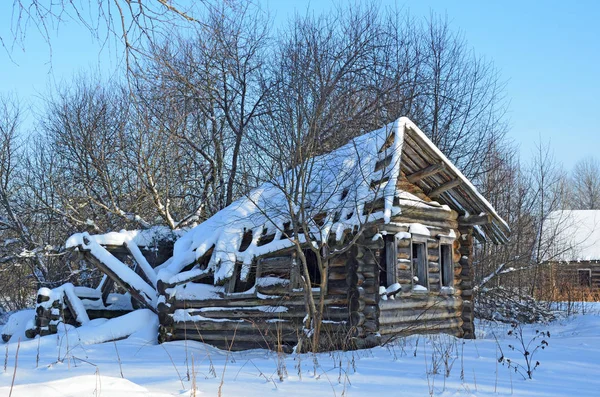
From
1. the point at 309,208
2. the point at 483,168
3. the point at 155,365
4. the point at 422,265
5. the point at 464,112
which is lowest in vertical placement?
the point at 155,365

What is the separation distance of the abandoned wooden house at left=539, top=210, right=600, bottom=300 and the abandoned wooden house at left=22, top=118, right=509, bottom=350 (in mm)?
6875

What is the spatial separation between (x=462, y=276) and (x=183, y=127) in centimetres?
1183

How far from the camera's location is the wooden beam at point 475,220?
42.8 feet

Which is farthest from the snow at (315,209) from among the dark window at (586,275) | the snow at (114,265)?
the dark window at (586,275)

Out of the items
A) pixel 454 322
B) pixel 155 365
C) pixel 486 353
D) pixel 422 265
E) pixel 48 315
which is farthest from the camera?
pixel 48 315

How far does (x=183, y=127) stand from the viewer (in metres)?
21.2

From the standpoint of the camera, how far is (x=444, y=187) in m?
12.4

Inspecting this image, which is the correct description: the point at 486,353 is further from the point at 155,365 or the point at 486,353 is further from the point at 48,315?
the point at 48,315

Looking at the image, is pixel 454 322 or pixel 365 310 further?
pixel 454 322

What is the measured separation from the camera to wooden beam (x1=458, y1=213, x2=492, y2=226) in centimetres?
1305

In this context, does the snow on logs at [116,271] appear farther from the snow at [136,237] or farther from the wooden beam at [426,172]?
the wooden beam at [426,172]

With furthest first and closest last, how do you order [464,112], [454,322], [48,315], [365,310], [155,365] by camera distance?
[464,112]
[48,315]
[454,322]
[365,310]
[155,365]

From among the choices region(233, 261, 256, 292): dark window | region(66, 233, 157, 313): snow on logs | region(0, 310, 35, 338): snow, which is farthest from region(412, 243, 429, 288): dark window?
region(0, 310, 35, 338): snow

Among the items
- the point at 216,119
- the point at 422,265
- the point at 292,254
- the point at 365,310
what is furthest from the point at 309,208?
the point at 216,119
